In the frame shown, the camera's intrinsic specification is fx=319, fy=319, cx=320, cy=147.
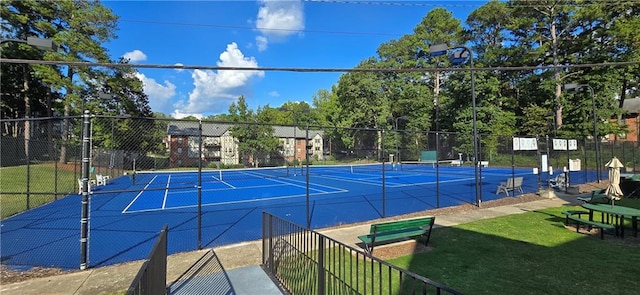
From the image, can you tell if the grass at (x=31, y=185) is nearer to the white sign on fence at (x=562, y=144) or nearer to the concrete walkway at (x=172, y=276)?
the concrete walkway at (x=172, y=276)

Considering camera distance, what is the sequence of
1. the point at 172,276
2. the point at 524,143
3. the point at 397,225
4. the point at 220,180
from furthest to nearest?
the point at 220,180, the point at 524,143, the point at 397,225, the point at 172,276

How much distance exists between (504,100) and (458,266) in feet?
150

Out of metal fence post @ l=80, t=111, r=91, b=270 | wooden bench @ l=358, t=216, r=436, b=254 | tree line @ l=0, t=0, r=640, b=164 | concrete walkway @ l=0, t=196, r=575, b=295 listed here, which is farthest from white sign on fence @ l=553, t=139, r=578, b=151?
metal fence post @ l=80, t=111, r=91, b=270

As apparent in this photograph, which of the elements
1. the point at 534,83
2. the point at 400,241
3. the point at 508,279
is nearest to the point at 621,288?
the point at 508,279

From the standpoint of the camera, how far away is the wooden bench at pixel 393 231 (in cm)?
663

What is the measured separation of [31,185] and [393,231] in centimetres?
2154

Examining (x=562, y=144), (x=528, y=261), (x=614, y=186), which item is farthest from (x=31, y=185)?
(x=562, y=144)

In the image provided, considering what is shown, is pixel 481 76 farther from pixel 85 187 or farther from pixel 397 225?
pixel 85 187

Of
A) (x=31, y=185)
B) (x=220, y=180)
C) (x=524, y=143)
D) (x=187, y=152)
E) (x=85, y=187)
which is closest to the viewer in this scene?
(x=85, y=187)

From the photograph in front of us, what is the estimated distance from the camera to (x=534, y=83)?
41.6 meters

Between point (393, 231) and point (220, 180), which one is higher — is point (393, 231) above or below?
below

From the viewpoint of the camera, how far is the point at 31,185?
60.5 feet

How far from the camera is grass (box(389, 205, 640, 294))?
5.02m

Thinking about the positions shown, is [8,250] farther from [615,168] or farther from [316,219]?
[615,168]
